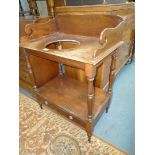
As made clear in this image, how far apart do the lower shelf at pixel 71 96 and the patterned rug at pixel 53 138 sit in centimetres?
25

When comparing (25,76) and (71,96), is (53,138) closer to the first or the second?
(71,96)

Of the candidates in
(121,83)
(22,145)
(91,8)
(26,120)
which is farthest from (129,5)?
(22,145)

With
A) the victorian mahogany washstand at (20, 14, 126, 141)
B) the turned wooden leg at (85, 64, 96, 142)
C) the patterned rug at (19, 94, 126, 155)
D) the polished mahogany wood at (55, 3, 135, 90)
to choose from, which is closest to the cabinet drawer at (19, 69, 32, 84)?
the victorian mahogany washstand at (20, 14, 126, 141)

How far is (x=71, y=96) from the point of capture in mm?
1455

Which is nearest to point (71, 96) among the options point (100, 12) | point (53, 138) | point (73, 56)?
point (53, 138)

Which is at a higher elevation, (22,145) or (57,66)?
(57,66)

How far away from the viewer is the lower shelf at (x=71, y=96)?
1.28 metres

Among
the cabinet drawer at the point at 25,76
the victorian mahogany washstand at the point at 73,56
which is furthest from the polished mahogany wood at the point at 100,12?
the cabinet drawer at the point at 25,76

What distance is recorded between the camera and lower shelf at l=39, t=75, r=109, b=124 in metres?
1.28

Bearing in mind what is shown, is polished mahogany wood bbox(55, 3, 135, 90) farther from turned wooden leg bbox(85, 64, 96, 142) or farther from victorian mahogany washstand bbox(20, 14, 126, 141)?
turned wooden leg bbox(85, 64, 96, 142)

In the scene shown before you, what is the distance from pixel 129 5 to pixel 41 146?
6.25ft
